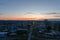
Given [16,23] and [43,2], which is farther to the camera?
[43,2]

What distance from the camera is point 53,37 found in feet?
10.2

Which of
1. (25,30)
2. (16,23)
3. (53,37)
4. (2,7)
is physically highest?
(2,7)

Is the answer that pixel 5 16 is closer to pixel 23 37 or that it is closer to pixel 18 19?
pixel 18 19

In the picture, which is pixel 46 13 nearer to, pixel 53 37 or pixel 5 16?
pixel 53 37

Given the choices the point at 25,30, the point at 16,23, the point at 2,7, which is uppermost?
the point at 2,7

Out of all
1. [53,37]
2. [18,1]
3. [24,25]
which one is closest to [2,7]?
[18,1]

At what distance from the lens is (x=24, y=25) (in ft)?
10.2

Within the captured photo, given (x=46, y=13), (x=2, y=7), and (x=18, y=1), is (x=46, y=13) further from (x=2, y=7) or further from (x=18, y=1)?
(x=2, y=7)

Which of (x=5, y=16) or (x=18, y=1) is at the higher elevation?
(x=18, y=1)

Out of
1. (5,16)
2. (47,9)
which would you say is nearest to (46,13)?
(47,9)

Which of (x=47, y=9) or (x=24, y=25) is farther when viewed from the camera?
(x=47, y=9)

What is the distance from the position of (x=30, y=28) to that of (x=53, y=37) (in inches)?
25.6

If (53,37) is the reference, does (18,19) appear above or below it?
above

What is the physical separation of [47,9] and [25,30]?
0.90m
